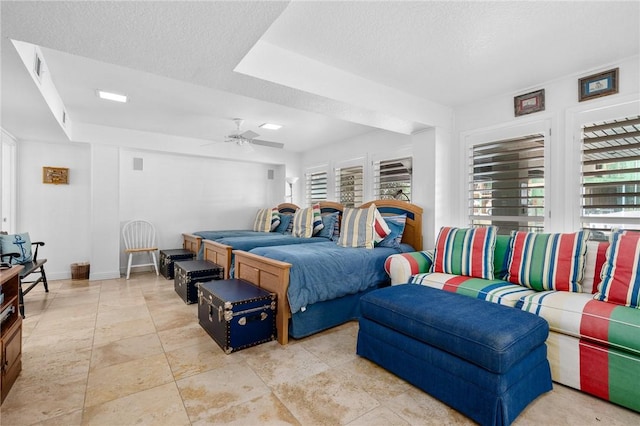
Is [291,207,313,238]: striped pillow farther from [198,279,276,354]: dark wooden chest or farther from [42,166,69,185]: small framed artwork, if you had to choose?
[42,166,69,185]: small framed artwork

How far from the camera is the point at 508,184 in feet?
10.8

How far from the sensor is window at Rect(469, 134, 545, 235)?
3.09 metres

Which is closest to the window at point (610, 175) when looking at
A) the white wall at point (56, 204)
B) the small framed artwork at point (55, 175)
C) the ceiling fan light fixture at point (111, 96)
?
the ceiling fan light fixture at point (111, 96)

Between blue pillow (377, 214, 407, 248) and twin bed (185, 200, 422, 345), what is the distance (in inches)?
4.5

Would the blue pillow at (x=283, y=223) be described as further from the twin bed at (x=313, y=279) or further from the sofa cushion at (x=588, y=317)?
the sofa cushion at (x=588, y=317)

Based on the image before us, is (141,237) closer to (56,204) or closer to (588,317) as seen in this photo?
(56,204)

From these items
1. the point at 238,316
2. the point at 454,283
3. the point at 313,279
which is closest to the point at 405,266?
the point at 454,283

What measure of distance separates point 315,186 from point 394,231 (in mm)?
2900

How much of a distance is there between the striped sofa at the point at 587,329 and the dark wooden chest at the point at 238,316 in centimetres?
156

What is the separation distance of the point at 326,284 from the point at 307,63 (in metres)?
1.95

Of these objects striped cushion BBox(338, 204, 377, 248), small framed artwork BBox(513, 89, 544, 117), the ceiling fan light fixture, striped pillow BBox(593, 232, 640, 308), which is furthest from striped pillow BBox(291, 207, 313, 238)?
striped pillow BBox(593, 232, 640, 308)

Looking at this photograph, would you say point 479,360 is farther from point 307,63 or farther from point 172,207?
point 172,207

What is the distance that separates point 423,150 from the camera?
3.84 meters

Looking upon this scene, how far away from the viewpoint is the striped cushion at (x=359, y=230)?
11.8ft
